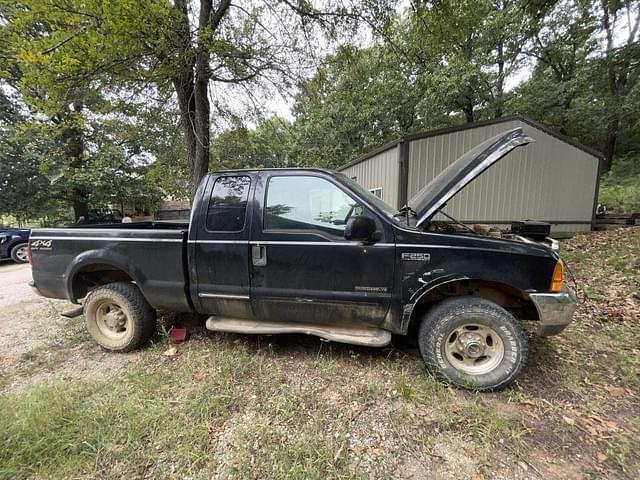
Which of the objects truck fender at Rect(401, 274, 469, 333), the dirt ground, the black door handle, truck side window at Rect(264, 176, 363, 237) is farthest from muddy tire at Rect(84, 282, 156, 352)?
truck fender at Rect(401, 274, 469, 333)

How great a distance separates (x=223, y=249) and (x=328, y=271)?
1.03m

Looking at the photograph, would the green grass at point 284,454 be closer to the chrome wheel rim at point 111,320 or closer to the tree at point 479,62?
the chrome wheel rim at point 111,320

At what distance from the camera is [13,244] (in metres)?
8.59

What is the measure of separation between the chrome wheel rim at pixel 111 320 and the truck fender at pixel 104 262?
454 millimetres

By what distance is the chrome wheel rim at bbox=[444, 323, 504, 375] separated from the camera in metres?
2.31

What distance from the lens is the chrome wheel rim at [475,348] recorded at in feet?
7.59

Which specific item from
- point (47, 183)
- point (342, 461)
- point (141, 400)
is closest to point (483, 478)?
point (342, 461)

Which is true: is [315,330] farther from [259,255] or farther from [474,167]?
[474,167]

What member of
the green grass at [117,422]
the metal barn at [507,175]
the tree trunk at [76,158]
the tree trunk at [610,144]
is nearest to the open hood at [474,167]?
the green grass at [117,422]

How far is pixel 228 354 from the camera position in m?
2.76

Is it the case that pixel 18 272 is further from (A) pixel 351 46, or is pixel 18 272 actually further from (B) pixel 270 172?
(A) pixel 351 46

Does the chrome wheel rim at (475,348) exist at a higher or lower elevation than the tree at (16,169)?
lower

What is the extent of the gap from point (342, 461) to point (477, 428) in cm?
98

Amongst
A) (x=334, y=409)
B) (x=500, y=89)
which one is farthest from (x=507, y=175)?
(x=500, y=89)
